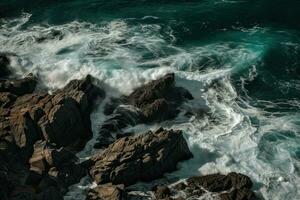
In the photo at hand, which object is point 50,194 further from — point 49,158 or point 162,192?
point 162,192

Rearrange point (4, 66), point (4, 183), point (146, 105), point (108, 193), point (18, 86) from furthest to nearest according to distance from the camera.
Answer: point (4, 66), point (18, 86), point (146, 105), point (108, 193), point (4, 183)

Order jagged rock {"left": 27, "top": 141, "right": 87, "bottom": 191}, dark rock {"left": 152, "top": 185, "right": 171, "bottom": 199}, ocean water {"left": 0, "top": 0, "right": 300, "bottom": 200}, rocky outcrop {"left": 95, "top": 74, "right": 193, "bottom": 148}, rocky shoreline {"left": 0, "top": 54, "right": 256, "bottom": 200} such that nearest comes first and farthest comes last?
rocky shoreline {"left": 0, "top": 54, "right": 256, "bottom": 200}
dark rock {"left": 152, "top": 185, "right": 171, "bottom": 199}
jagged rock {"left": 27, "top": 141, "right": 87, "bottom": 191}
ocean water {"left": 0, "top": 0, "right": 300, "bottom": 200}
rocky outcrop {"left": 95, "top": 74, "right": 193, "bottom": 148}

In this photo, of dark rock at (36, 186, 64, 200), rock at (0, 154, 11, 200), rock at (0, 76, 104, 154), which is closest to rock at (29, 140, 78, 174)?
rock at (0, 76, 104, 154)

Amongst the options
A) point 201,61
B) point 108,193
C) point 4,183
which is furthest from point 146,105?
point 4,183

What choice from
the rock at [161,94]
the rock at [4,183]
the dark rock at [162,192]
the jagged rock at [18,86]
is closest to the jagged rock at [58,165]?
the rock at [4,183]

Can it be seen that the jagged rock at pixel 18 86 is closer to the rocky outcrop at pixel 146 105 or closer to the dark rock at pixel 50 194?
the rocky outcrop at pixel 146 105

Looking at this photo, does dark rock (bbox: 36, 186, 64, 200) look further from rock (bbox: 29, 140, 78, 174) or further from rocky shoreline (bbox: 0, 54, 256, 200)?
rock (bbox: 29, 140, 78, 174)
